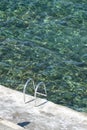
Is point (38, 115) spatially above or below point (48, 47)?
below

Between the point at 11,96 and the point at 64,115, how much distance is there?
5.91 ft

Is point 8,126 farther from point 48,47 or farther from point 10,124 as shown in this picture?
point 48,47

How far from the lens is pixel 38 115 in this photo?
1109 centimetres

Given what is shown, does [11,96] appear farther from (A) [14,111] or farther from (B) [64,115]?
(B) [64,115]

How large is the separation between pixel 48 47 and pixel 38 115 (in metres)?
7.62

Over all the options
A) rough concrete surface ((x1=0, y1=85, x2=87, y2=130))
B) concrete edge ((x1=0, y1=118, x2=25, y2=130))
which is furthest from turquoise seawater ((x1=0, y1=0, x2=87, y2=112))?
concrete edge ((x1=0, y1=118, x2=25, y2=130))

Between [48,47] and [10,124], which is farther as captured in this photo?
[48,47]

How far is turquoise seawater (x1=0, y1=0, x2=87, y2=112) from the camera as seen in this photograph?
594 inches

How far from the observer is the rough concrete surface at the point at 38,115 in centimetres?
1066

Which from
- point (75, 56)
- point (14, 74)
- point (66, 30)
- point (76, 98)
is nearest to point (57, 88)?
point (76, 98)

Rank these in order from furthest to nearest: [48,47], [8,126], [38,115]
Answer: [48,47] < [38,115] < [8,126]

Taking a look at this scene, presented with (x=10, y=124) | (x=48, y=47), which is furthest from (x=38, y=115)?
(x=48, y=47)

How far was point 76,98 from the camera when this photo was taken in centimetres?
1431

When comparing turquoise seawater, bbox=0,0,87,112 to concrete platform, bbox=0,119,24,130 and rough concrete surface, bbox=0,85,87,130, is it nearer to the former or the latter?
rough concrete surface, bbox=0,85,87,130
